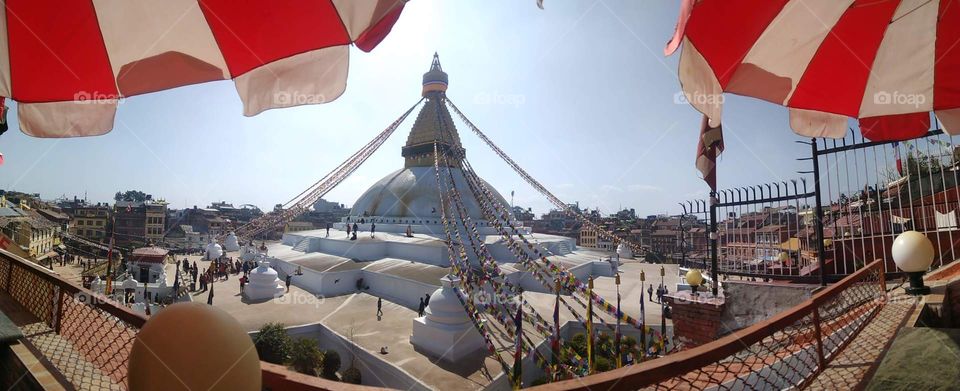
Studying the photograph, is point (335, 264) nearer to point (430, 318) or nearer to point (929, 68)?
point (430, 318)

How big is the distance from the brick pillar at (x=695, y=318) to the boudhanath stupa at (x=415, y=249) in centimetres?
510

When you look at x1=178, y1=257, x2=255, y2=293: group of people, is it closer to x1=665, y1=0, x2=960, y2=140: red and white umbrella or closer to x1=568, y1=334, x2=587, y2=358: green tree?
x1=568, y1=334, x2=587, y2=358: green tree

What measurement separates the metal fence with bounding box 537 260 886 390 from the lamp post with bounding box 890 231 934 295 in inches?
11.7

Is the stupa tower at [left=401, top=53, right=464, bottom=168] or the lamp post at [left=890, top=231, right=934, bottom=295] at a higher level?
the stupa tower at [left=401, top=53, right=464, bottom=168]

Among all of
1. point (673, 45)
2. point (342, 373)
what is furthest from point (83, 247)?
point (673, 45)

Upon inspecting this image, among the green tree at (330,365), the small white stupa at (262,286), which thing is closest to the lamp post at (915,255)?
the green tree at (330,365)

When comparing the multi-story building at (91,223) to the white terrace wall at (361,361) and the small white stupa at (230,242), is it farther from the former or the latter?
the white terrace wall at (361,361)

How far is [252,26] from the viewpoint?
83.6 inches

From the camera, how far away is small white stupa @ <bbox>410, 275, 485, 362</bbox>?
28.7ft

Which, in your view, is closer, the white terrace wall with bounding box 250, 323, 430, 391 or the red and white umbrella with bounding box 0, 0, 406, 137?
the red and white umbrella with bounding box 0, 0, 406, 137

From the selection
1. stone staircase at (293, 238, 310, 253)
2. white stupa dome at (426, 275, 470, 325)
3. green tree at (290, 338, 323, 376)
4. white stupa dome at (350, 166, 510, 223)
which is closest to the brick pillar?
white stupa dome at (426, 275, 470, 325)

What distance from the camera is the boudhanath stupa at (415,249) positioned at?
13.4 metres

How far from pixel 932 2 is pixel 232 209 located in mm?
84751

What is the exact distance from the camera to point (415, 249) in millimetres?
17969
